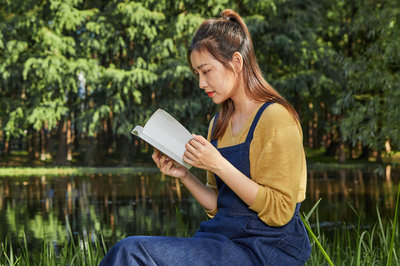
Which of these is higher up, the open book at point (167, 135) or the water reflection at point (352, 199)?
the open book at point (167, 135)

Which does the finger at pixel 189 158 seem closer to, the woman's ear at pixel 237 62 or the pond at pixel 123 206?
the woman's ear at pixel 237 62

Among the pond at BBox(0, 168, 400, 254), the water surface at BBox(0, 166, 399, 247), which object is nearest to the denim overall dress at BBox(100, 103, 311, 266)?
the pond at BBox(0, 168, 400, 254)

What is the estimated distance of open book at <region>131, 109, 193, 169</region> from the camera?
218 centimetres

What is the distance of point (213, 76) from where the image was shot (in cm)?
236

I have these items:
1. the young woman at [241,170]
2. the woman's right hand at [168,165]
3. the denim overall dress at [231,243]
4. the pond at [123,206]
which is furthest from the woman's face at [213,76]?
the pond at [123,206]

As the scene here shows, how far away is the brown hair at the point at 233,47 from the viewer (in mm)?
2338

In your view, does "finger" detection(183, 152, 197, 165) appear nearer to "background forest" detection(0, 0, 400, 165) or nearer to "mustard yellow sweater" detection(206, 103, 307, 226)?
"mustard yellow sweater" detection(206, 103, 307, 226)

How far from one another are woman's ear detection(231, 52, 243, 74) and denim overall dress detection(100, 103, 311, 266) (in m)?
0.19

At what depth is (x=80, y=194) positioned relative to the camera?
14039mm

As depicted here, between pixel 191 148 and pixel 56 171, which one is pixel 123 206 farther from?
pixel 56 171

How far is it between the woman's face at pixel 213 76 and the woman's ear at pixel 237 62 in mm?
25

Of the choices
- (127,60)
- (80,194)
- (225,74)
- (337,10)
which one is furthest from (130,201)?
(337,10)

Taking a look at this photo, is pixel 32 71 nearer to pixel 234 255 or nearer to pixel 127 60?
pixel 127 60

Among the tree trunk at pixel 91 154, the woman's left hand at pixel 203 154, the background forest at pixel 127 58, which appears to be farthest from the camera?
the tree trunk at pixel 91 154
